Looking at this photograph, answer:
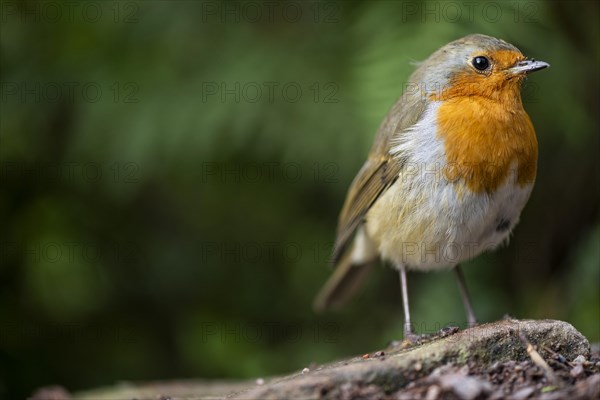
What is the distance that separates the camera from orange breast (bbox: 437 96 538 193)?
143 inches

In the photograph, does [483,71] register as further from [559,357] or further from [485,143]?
[559,357]

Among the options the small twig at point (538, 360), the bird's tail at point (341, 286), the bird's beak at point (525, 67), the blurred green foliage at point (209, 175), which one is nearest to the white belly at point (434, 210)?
the bird's beak at point (525, 67)

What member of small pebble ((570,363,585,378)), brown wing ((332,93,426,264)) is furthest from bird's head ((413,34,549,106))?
small pebble ((570,363,585,378))

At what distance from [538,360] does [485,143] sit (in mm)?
1142

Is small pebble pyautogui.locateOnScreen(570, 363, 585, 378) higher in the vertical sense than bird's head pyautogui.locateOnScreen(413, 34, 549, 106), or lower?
lower

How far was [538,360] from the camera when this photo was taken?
A: 2850 millimetres

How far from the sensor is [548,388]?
103 inches

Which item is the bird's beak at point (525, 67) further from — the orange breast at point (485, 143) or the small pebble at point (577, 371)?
the small pebble at point (577, 371)


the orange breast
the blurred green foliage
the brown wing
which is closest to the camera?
the orange breast

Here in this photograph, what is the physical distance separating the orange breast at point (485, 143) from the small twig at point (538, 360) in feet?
2.97

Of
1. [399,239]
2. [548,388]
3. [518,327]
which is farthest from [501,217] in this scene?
[548,388]

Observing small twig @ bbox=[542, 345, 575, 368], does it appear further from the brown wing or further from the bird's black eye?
the bird's black eye

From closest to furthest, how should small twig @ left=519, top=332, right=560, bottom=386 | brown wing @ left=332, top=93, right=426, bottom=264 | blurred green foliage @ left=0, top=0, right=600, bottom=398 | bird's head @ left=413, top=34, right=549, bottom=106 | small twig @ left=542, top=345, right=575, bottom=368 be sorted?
small twig @ left=519, top=332, right=560, bottom=386 → small twig @ left=542, top=345, right=575, bottom=368 → bird's head @ left=413, top=34, right=549, bottom=106 → brown wing @ left=332, top=93, right=426, bottom=264 → blurred green foliage @ left=0, top=0, right=600, bottom=398

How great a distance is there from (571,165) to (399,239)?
1832 mm
